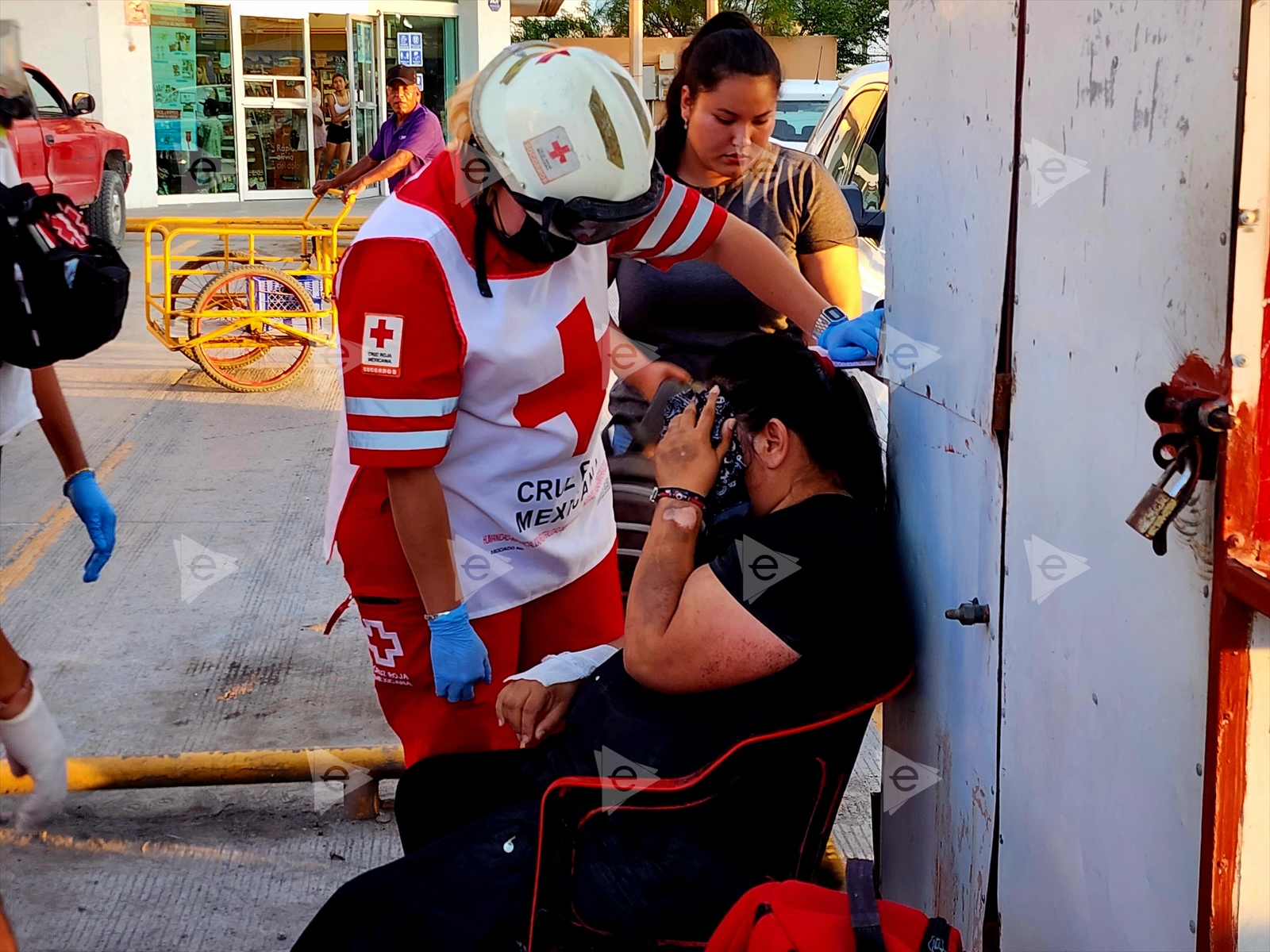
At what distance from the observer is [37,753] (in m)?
2.28

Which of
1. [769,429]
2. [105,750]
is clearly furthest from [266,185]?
[769,429]

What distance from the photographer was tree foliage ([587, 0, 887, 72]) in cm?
2864

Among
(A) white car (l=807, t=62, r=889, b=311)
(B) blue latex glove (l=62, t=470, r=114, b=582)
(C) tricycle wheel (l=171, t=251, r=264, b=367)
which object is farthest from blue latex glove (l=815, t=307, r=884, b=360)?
(C) tricycle wheel (l=171, t=251, r=264, b=367)

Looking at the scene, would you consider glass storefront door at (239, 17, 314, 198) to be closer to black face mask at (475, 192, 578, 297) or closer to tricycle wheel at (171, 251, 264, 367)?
tricycle wheel at (171, 251, 264, 367)

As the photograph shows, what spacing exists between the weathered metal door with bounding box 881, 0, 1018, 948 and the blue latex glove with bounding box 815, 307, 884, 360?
0.06 m

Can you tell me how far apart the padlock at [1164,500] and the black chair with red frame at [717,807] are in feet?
2.60

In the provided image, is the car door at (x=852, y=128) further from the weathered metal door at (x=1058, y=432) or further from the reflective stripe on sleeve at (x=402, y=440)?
the reflective stripe on sleeve at (x=402, y=440)

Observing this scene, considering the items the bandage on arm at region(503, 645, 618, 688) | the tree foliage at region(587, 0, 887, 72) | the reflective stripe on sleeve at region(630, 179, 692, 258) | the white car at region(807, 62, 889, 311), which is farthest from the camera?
the tree foliage at region(587, 0, 887, 72)

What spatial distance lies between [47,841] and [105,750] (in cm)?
44

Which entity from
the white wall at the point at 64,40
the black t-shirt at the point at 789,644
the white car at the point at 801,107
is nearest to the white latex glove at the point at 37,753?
the black t-shirt at the point at 789,644

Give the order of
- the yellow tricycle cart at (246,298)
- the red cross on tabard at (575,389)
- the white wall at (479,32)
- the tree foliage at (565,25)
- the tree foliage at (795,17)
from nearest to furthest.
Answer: the red cross on tabard at (575,389)
the yellow tricycle cart at (246,298)
the white wall at (479,32)
the tree foliage at (795,17)
the tree foliage at (565,25)

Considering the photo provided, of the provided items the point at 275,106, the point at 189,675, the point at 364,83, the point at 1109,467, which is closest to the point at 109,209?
the point at 275,106

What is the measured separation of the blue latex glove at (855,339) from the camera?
2.28 metres

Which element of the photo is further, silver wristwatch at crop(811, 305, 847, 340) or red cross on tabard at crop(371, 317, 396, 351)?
silver wristwatch at crop(811, 305, 847, 340)
